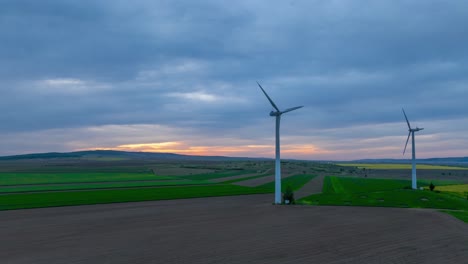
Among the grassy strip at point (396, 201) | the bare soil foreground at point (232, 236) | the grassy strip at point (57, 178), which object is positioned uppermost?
the grassy strip at point (57, 178)

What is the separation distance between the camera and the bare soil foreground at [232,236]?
86.8 feet

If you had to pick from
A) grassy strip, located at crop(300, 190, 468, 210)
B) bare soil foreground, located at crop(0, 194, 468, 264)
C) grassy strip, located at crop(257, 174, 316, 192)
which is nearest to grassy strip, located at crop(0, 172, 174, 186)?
grassy strip, located at crop(257, 174, 316, 192)

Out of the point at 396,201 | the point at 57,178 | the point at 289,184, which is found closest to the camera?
the point at 396,201

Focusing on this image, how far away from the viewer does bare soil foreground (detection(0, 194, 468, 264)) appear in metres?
26.5

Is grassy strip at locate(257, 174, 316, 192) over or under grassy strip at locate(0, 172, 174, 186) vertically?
under

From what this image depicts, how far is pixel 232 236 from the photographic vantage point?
33406 millimetres

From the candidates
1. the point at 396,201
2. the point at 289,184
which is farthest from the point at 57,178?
the point at 396,201

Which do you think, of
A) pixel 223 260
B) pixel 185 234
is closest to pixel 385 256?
pixel 223 260

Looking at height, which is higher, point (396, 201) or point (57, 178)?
point (57, 178)

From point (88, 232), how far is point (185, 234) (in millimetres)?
10127

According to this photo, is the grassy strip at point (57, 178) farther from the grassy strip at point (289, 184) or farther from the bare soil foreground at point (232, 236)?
the bare soil foreground at point (232, 236)

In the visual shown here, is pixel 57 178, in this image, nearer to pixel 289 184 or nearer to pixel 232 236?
pixel 289 184

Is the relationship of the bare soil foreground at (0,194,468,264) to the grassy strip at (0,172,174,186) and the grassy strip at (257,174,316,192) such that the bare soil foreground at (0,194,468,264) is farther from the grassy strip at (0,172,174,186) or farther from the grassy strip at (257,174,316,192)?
the grassy strip at (0,172,174,186)

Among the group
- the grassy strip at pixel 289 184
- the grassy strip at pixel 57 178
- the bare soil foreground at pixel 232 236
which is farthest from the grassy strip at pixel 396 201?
the grassy strip at pixel 57 178
